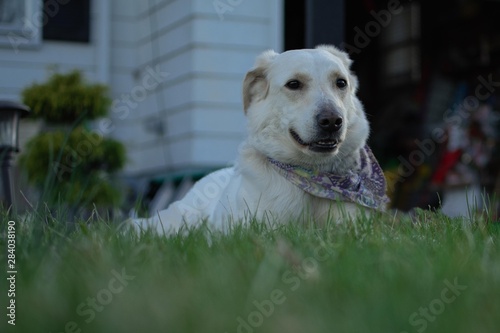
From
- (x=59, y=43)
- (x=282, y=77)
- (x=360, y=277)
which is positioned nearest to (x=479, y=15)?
(x=59, y=43)

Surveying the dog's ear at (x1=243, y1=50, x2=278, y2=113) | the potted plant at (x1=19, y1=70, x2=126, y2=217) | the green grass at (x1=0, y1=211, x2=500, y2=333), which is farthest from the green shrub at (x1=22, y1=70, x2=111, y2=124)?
the green grass at (x1=0, y1=211, x2=500, y2=333)

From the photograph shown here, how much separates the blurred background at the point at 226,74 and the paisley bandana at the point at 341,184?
1.82 m

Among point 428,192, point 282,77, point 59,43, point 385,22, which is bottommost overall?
point 428,192

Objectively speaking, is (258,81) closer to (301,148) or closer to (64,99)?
(301,148)

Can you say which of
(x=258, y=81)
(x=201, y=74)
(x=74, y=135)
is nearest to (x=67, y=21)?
(x=201, y=74)

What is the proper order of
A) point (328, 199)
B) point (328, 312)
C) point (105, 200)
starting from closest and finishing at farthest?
point (328, 312) → point (328, 199) → point (105, 200)

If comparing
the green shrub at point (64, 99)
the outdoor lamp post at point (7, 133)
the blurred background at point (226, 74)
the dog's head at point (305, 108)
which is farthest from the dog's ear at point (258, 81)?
the green shrub at point (64, 99)

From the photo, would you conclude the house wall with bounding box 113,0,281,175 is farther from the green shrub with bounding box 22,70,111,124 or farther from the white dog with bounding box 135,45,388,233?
the white dog with bounding box 135,45,388,233

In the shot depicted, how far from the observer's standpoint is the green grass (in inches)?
48.3

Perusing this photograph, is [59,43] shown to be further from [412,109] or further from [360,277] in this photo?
[360,277]

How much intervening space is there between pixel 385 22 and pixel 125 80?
12.1ft

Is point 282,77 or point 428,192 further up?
point 282,77

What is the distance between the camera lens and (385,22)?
364 inches

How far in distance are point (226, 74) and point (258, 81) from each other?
2.93 meters
